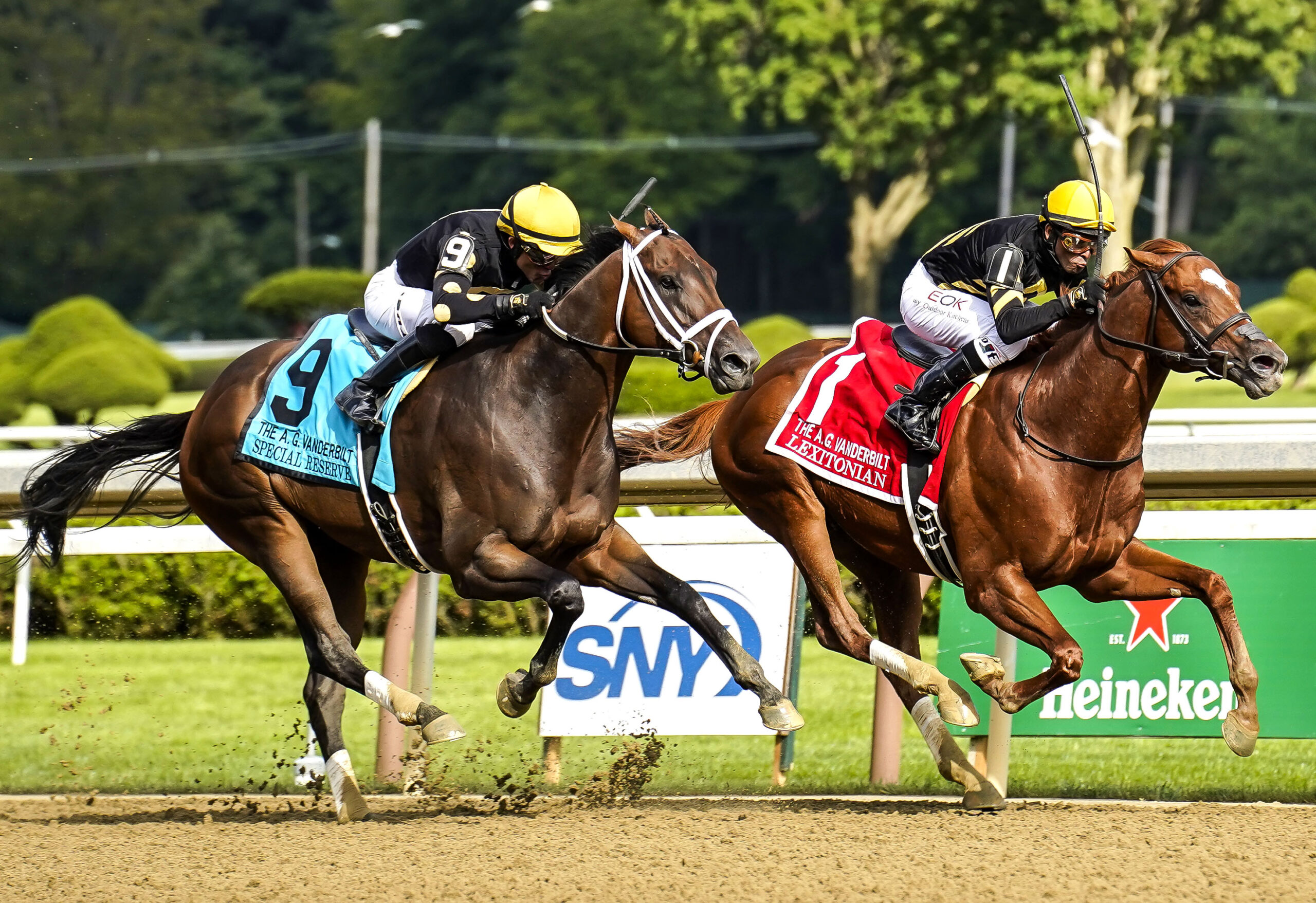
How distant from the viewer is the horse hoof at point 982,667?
16.3ft

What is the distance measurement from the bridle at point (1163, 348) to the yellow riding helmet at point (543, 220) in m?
1.45

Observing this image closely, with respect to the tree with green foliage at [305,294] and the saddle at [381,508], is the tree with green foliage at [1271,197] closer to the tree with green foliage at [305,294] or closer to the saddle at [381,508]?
the tree with green foliage at [305,294]

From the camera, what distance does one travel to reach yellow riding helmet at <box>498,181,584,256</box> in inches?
197

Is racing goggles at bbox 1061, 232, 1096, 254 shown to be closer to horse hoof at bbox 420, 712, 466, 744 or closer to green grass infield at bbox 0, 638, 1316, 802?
green grass infield at bbox 0, 638, 1316, 802

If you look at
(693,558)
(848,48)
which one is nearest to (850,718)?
(693,558)

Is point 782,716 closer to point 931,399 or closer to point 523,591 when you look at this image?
point 523,591

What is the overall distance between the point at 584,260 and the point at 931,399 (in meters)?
Answer: 1.14

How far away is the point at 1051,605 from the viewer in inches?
226

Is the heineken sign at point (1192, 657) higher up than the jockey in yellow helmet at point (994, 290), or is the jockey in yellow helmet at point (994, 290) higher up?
the jockey in yellow helmet at point (994, 290)

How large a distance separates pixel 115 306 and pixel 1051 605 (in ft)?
150

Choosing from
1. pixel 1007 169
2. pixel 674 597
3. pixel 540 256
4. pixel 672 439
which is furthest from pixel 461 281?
pixel 1007 169

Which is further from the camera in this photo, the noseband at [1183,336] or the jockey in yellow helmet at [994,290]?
the jockey in yellow helmet at [994,290]

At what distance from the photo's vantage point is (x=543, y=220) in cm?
500

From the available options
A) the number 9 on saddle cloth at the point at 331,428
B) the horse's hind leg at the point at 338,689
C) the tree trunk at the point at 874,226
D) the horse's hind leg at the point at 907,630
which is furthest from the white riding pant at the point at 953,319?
the tree trunk at the point at 874,226
